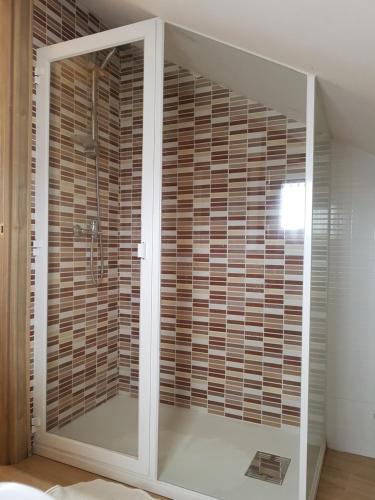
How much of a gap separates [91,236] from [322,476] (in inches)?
72.5

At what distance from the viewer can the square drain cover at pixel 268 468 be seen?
186 cm

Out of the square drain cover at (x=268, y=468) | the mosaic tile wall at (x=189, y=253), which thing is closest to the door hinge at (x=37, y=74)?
the mosaic tile wall at (x=189, y=253)

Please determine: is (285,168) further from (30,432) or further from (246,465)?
(30,432)

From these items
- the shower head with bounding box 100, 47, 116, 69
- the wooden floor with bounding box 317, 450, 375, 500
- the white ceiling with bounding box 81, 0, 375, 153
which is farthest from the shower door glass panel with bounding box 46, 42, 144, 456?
the wooden floor with bounding box 317, 450, 375, 500

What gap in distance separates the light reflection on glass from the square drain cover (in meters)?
1.29

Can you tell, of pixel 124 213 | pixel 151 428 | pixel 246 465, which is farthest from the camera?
pixel 124 213

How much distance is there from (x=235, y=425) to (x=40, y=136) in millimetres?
2123

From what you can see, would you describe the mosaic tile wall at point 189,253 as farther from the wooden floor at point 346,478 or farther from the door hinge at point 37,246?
the wooden floor at point 346,478

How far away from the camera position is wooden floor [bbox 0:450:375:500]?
183 centimetres

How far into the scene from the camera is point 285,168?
2.25m

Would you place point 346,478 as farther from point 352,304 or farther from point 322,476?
point 352,304

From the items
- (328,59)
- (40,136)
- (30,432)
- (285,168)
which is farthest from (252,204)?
(30,432)

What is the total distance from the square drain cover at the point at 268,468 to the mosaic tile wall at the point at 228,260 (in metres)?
0.31

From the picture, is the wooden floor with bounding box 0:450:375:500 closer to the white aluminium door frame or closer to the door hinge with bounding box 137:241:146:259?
the white aluminium door frame
